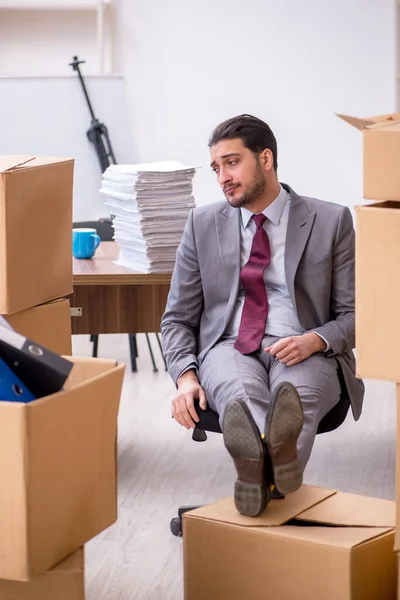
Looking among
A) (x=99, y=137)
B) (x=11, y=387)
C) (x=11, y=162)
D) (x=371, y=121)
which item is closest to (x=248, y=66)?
(x=99, y=137)

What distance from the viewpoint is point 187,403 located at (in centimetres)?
250

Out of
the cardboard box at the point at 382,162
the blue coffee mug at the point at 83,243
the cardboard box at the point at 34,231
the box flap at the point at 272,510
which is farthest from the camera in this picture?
the blue coffee mug at the point at 83,243

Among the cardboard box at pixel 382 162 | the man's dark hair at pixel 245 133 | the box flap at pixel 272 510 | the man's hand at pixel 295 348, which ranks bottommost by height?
the box flap at pixel 272 510

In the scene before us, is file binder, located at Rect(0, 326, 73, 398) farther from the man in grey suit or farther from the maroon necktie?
the maroon necktie

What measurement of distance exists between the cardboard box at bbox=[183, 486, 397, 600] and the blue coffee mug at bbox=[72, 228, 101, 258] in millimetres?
1305

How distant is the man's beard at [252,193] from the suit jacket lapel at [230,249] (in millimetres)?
50

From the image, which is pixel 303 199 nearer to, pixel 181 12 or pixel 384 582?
pixel 384 582

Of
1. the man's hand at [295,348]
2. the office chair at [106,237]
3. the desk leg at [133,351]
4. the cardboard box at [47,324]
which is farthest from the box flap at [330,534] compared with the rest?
the desk leg at [133,351]

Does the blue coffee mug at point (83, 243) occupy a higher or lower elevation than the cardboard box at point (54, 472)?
higher

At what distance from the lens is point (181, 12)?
5645mm

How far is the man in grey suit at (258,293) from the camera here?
2518mm

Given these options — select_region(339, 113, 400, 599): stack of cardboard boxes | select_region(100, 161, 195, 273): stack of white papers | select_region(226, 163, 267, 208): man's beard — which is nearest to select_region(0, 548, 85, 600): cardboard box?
select_region(339, 113, 400, 599): stack of cardboard boxes

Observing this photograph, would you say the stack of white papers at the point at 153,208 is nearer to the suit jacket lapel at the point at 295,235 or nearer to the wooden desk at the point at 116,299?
the wooden desk at the point at 116,299

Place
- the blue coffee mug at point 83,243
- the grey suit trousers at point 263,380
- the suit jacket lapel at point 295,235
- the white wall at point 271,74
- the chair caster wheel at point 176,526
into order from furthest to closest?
the white wall at point 271,74 < the blue coffee mug at point 83,243 < the chair caster wheel at point 176,526 < the suit jacket lapel at point 295,235 < the grey suit trousers at point 263,380
